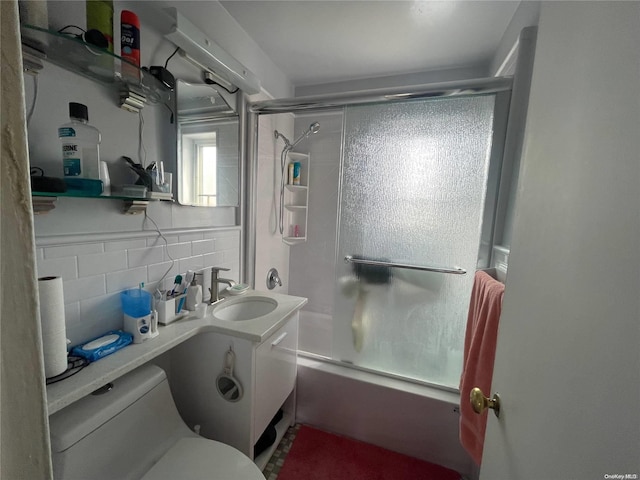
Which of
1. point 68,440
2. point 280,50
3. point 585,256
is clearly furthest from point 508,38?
point 68,440

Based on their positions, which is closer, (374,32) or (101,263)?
(101,263)

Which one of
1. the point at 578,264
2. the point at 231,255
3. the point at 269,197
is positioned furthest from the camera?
the point at 269,197

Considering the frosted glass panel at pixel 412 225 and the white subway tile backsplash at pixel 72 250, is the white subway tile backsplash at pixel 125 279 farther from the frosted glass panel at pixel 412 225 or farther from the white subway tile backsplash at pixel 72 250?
the frosted glass panel at pixel 412 225

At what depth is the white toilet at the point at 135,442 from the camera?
0.72 meters

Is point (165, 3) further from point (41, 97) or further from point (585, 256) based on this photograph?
point (585, 256)

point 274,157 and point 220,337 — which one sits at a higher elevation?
point 274,157

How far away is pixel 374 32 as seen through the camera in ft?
4.86

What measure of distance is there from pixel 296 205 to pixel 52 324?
195cm

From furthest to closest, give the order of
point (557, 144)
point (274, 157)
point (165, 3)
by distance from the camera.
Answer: point (274, 157) < point (165, 3) < point (557, 144)

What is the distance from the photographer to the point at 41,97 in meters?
0.75

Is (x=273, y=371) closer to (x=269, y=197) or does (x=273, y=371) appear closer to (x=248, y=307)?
(x=248, y=307)

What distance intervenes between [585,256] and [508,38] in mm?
1644

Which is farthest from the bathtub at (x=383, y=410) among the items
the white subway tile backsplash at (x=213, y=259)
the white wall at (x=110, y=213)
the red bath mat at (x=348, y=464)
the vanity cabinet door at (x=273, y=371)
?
the white wall at (x=110, y=213)

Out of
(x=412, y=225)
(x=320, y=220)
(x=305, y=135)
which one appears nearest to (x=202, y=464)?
(x=412, y=225)
